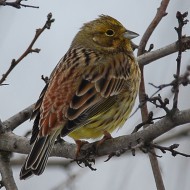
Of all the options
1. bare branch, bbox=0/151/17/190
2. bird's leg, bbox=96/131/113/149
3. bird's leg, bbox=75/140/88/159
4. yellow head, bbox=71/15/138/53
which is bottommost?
bare branch, bbox=0/151/17/190

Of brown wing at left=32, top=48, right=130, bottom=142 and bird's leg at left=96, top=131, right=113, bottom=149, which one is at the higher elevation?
brown wing at left=32, top=48, right=130, bottom=142

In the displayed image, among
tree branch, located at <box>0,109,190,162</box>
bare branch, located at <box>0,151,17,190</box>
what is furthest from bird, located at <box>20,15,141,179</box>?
bare branch, located at <box>0,151,17,190</box>

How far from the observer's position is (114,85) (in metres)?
4.71

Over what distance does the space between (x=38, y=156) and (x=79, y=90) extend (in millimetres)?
760

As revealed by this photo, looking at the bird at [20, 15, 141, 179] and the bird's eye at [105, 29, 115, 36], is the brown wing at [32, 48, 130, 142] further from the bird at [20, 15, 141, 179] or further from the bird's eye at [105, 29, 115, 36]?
the bird's eye at [105, 29, 115, 36]

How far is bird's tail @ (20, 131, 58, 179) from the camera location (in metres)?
3.79

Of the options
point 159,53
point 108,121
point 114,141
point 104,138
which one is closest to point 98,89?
point 108,121

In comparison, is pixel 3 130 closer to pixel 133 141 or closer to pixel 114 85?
pixel 114 85

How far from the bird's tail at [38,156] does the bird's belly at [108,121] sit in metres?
0.28

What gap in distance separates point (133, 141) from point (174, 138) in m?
1.03

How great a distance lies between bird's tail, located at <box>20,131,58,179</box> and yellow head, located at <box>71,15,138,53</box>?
1.46m

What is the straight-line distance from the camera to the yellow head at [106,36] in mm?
5242

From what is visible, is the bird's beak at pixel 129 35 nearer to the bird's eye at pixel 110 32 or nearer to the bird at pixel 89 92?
the bird at pixel 89 92

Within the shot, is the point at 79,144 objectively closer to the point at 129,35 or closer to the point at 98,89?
the point at 98,89
